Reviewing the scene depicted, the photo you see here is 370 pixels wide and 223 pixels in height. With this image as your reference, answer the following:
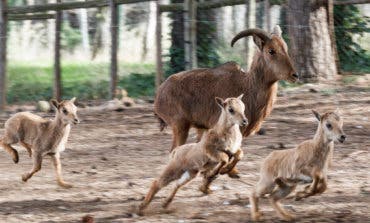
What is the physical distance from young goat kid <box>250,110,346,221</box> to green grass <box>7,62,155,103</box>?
1007 centimetres

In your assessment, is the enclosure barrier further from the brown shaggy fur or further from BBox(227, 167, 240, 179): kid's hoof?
BBox(227, 167, 240, 179): kid's hoof

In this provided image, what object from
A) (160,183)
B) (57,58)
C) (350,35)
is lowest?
(160,183)

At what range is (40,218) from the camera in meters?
8.98

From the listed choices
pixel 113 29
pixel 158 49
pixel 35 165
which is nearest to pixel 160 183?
pixel 35 165

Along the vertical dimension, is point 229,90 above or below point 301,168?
above

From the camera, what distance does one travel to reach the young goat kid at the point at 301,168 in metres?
8.31

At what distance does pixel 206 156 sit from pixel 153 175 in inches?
83.7

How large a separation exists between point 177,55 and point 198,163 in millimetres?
10543

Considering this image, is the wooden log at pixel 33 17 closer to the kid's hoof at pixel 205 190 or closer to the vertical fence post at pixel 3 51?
the vertical fence post at pixel 3 51

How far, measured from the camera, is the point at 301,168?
834cm

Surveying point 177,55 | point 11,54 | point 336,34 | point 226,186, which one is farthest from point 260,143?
point 11,54

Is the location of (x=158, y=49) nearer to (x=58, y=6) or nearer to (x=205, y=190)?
(x=58, y=6)

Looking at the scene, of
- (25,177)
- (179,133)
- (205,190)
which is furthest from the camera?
(179,133)

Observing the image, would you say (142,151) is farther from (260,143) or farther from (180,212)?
(180,212)
